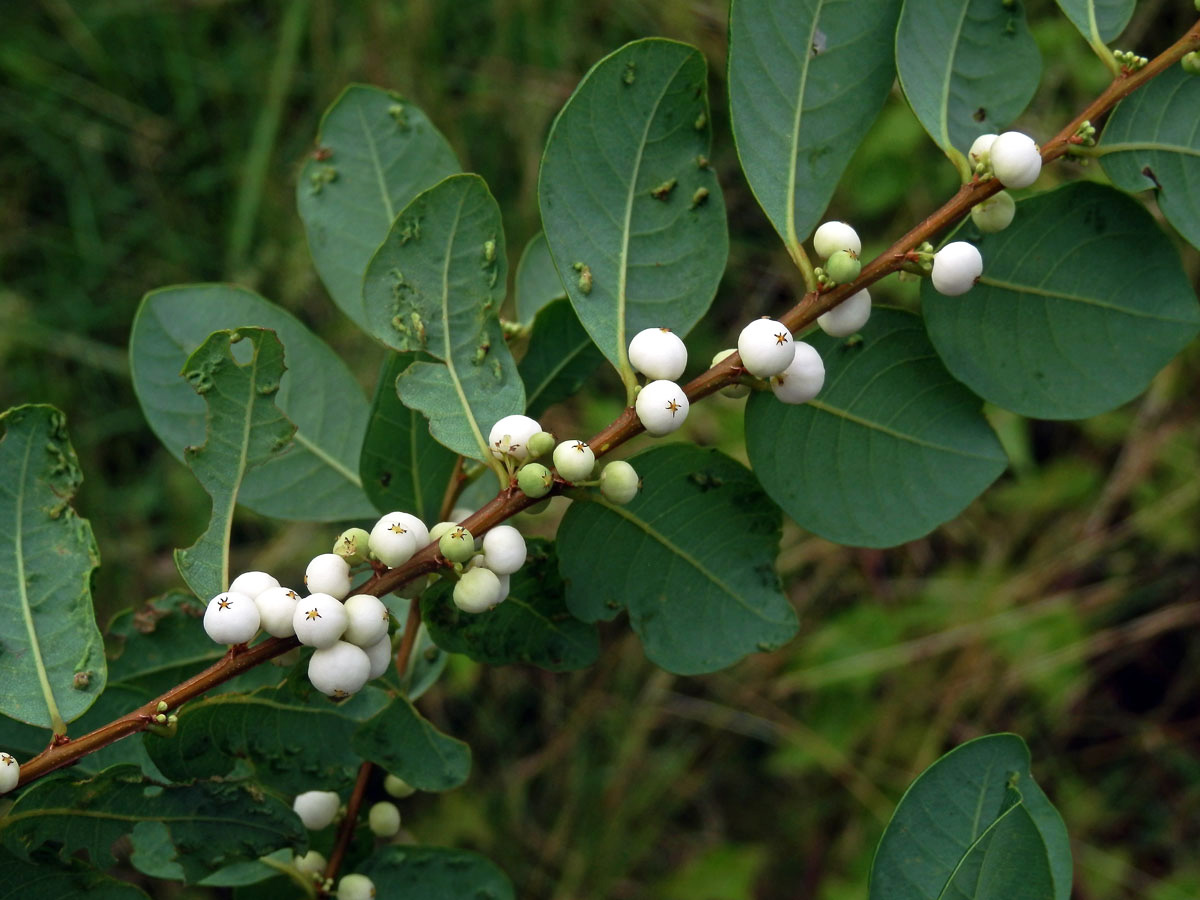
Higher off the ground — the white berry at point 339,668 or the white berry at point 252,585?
the white berry at point 252,585

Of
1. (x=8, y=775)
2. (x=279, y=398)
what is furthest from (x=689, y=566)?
(x=8, y=775)

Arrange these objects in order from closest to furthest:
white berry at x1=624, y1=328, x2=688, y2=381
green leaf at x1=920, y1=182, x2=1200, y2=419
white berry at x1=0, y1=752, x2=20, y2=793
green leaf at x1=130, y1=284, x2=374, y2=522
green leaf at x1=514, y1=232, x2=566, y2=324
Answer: white berry at x1=0, y1=752, x2=20, y2=793 → white berry at x1=624, y1=328, x2=688, y2=381 → green leaf at x1=920, y1=182, x2=1200, y2=419 → green leaf at x1=130, y1=284, x2=374, y2=522 → green leaf at x1=514, y1=232, x2=566, y2=324

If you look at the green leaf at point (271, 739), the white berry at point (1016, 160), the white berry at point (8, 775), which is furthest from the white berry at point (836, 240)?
the white berry at point (8, 775)

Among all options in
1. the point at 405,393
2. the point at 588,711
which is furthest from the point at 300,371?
the point at 588,711

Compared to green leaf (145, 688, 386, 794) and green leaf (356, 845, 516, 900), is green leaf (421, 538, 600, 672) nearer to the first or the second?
green leaf (145, 688, 386, 794)

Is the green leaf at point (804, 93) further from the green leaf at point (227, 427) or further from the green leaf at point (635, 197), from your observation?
the green leaf at point (227, 427)

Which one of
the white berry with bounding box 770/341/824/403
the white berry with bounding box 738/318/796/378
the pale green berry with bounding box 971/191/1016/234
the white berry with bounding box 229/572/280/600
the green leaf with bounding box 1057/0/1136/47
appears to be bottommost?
the white berry with bounding box 229/572/280/600

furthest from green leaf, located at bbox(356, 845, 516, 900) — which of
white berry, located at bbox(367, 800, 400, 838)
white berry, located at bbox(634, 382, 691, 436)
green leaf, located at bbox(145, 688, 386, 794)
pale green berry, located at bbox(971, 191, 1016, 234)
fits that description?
pale green berry, located at bbox(971, 191, 1016, 234)
